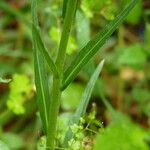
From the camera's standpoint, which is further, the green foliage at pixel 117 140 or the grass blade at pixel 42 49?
the green foliage at pixel 117 140

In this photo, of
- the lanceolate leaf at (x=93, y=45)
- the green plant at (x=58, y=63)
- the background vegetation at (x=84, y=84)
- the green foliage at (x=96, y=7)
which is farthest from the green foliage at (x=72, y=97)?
the lanceolate leaf at (x=93, y=45)

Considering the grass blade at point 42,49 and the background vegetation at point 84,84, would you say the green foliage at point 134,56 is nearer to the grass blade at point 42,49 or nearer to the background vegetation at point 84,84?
the background vegetation at point 84,84

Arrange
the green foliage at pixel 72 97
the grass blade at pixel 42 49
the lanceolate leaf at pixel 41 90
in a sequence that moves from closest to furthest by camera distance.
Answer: the grass blade at pixel 42 49, the lanceolate leaf at pixel 41 90, the green foliage at pixel 72 97

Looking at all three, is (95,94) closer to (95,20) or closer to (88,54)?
(95,20)

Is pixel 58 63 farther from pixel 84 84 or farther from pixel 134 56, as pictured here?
pixel 84 84

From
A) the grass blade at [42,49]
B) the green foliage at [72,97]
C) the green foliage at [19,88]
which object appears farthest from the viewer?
the green foliage at [72,97]

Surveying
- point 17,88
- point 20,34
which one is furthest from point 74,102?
point 20,34

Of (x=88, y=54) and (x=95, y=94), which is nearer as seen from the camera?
(x=88, y=54)

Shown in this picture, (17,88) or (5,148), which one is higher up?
(5,148)
